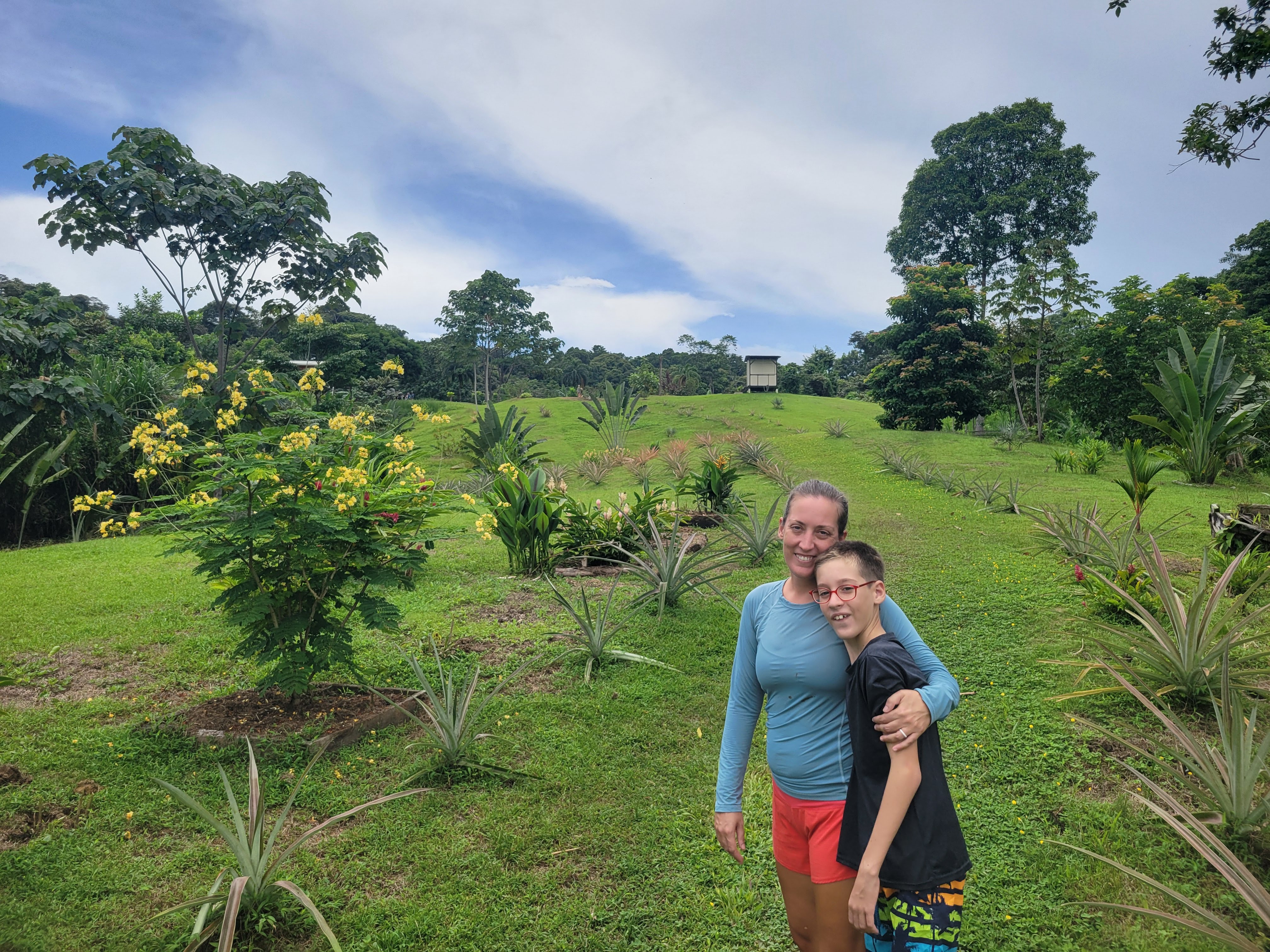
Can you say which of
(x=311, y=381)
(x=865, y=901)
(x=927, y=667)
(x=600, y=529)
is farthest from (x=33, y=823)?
(x=600, y=529)

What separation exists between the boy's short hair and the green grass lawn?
1.52 m

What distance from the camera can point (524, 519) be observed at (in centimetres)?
655

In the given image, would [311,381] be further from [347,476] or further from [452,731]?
[452,731]

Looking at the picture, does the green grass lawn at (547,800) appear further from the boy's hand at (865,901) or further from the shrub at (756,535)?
the shrub at (756,535)

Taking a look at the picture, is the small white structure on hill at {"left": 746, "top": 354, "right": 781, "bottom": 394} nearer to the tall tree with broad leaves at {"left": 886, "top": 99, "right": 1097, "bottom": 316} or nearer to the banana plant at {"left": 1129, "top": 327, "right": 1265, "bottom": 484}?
the tall tree with broad leaves at {"left": 886, "top": 99, "right": 1097, "bottom": 316}

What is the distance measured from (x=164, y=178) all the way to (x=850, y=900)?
1231 centimetres

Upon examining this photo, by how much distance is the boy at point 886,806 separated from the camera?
1365mm

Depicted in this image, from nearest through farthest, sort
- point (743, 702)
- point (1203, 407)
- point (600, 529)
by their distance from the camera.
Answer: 1. point (743, 702)
2. point (600, 529)
3. point (1203, 407)

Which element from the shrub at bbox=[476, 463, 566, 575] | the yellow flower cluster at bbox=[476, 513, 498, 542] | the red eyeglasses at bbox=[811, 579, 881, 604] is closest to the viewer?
the red eyeglasses at bbox=[811, 579, 881, 604]

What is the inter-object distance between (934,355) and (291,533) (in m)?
19.4

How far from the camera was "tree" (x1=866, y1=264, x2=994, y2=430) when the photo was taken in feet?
62.3

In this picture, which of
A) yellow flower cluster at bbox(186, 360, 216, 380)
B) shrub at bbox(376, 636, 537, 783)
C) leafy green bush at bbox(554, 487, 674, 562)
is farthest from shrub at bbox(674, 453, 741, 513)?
yellow flower cluster at bbox(186, 360, 216, 380)

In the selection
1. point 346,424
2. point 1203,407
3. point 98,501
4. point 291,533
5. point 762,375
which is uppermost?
point 762,375

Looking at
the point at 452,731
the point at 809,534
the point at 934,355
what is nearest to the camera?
the point at 809,534
